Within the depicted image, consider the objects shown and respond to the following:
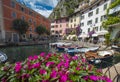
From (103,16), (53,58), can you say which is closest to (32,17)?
(103,16)

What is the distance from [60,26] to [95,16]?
124 feet

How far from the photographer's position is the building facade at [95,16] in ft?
130

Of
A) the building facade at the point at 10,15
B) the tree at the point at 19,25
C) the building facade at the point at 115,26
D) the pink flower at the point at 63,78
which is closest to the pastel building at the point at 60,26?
the building facade at the point at 10,15

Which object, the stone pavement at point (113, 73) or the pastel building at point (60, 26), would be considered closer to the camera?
the stone pavement at point (113, 73)

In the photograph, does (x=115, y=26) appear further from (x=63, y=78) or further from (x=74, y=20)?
(x=74, y=20)

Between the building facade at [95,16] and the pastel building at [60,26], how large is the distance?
73.8 ft

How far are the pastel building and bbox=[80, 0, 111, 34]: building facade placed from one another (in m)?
22.5

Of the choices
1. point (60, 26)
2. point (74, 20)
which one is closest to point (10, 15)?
point (74, 20)

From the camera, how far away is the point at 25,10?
2164 inches

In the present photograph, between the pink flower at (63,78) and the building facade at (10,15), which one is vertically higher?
the building facade at (10,15)

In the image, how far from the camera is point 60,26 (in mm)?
81125

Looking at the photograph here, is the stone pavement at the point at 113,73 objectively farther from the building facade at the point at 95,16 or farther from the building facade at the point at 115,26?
the building facade at the point at 95,16

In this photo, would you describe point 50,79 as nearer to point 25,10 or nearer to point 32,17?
point 25,10

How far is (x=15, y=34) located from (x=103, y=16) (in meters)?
28.0
